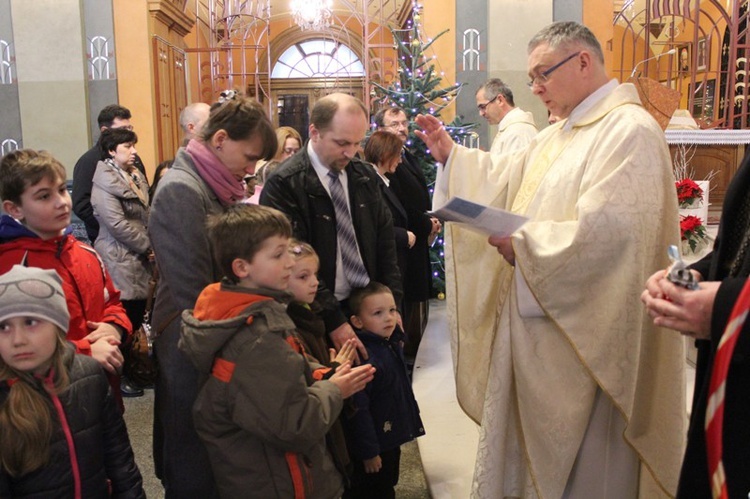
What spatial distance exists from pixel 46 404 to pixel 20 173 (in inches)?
32.0

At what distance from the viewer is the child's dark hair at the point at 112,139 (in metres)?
4.76

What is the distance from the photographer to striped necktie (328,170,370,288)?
2.96 m

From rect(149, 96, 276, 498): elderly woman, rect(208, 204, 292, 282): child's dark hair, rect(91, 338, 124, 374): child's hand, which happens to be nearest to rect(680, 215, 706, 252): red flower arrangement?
rect(149, 96, 276, 498): elderly woman

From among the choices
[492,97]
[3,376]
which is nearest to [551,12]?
[492,97]

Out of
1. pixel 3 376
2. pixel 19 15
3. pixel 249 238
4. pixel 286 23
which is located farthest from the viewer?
pixel 286 23

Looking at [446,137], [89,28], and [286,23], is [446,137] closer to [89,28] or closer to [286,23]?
[89,28]

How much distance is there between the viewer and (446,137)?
292cm

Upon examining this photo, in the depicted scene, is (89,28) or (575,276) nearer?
(575,276)

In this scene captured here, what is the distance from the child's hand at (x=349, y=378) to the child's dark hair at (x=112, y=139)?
3073mm

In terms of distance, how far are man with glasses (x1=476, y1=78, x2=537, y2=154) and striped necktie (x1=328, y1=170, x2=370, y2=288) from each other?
8.28 ft

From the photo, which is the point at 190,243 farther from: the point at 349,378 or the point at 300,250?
the point at 349,378

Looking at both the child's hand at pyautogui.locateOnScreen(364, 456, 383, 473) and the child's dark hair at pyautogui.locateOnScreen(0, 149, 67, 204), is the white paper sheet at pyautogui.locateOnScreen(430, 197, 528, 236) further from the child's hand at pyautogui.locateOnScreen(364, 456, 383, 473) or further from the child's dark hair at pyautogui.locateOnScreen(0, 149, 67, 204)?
the child's dark hair at pyautogui.locateOnScreen(0, 149, 67, 204)

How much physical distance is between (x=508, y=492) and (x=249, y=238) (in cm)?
143

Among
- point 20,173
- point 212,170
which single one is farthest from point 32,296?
point 212,170
